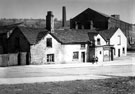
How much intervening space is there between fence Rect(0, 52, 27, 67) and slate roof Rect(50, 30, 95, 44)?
600 centimetres

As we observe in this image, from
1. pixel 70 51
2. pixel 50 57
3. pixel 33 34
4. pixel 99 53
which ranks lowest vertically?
pixel 50 57

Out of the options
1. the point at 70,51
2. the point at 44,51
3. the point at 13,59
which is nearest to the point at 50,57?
the point at 44,51

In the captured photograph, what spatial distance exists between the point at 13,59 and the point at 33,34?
556 cm

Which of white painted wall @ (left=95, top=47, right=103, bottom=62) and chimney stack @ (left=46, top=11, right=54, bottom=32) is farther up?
chimney stack @ (left=46, top=11, right=54, bottom=32)

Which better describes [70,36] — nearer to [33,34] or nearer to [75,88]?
[33,34]

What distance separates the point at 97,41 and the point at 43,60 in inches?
468

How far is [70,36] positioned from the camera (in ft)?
132

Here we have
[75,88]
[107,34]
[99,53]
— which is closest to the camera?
[75,88]

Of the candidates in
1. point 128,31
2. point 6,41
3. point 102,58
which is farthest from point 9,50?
point 128,31

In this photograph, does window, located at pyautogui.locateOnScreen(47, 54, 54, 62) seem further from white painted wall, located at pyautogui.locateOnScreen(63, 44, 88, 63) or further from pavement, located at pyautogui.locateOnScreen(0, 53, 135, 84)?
pavement, located at pyautogui.locateOnScreen(0, 53, 135, 84)

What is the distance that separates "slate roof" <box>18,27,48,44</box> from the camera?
115ft

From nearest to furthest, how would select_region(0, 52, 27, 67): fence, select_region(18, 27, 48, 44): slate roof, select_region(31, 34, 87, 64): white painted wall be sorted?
select_region(0, 52, 27, 67): fence, select_region(31, 34, 87, 64): white painted wall, select_region(18, 27, 48, 44): slate roof

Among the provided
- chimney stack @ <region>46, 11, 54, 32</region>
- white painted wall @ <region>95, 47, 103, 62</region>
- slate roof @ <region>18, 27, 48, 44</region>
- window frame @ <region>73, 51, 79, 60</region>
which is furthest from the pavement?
white painted wall @ <region>95, 47, 103, 62</region>

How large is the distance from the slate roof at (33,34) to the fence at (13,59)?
2385mm
